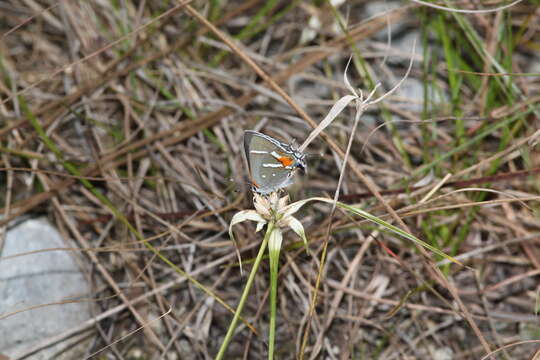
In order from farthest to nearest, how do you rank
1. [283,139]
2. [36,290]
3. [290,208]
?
[283,139], [36,290], [290,208]

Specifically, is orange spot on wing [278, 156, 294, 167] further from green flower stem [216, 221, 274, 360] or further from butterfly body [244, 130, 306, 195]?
green flower stem [216, 221, 274, 360]

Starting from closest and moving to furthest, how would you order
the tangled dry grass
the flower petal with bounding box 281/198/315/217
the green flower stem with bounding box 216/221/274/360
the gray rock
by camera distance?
the green flower stem with bounding box 216/221/274/360, the flower petal with bounding box 281/198/315/217, the gray rock, the tangled dry grass

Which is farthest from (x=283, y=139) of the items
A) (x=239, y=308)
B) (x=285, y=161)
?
(x=239, y=308)

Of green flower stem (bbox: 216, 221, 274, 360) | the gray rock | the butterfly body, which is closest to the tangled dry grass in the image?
the gray rock

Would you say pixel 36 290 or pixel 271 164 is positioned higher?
pixel 271 164

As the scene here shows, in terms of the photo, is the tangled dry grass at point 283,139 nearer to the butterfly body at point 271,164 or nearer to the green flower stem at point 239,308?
the butterfly body at point 271,164

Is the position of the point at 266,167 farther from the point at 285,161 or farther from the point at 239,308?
the point at 239,308

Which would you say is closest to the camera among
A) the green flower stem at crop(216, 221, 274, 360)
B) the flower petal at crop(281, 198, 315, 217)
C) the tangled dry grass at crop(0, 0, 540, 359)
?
the green flower stem at crop(216, 221, 274, 360)

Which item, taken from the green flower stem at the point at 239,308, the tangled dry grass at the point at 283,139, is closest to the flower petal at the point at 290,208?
the green flower stem at the point at 239,308
